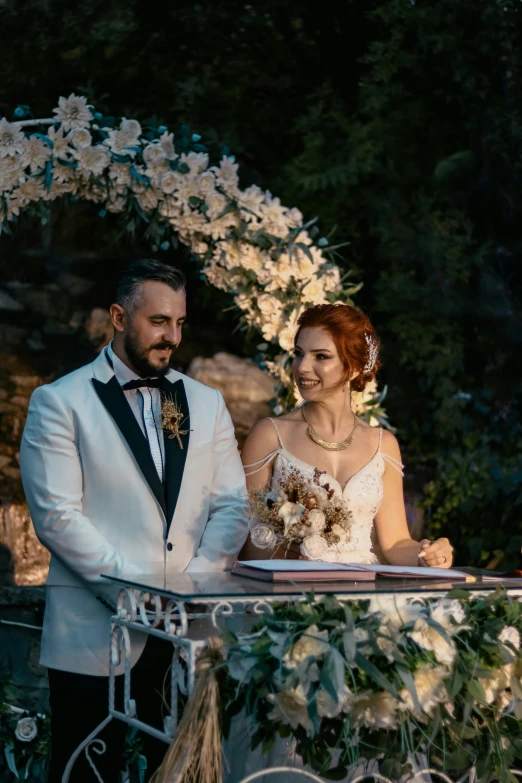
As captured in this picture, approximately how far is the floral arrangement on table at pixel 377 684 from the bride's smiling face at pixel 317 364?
176 centimetres

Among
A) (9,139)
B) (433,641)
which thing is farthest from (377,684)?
(9,139)

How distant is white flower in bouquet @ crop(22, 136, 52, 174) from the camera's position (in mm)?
4859

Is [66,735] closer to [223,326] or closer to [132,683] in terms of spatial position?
[132,683]

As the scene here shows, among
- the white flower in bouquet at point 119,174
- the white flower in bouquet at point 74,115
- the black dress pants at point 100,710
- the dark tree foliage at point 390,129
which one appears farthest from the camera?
the dark tree foliage at point 390,129

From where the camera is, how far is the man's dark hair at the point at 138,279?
349 centimetres

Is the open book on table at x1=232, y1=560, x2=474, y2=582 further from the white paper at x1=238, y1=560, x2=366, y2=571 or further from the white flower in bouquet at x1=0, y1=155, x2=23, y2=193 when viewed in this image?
the white flower in bouquet at x1=0, y1=155, x2=23, y2=193

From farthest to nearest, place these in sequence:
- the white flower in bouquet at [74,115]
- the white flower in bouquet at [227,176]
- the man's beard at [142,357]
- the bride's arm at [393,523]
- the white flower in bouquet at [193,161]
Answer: the white flower in bouquet at [227,176] → the white flower in bouquet at [193,161] → the white flower in bouquet at [74,115] → the bride's arm at [393,523] → the man's beard at [142,357]

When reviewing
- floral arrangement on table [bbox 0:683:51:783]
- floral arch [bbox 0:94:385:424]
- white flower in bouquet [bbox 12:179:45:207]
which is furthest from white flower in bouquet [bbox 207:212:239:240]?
floral arrangement on table [bbox 0:683:51:783]

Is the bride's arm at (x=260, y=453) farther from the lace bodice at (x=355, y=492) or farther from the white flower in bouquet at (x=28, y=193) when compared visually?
the white flower in bouquet at (x=28, y=193)

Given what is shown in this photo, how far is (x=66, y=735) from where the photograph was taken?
3.31 metres

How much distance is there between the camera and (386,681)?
2.41 m

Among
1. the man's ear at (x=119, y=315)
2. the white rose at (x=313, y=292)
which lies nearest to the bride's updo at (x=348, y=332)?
the white rose at (x=313, y=292)

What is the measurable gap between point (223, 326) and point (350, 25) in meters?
2.73

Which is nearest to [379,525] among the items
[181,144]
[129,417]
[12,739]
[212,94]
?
[129,417]
